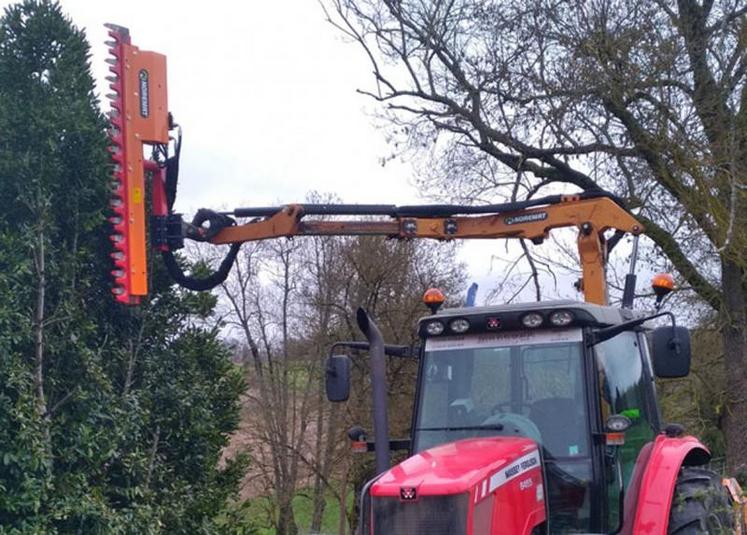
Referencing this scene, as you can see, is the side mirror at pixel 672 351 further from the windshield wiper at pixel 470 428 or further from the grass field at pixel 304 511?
the grass field at pixel 304 511

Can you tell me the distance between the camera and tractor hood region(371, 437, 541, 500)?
5473 mm

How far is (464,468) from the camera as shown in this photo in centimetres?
562

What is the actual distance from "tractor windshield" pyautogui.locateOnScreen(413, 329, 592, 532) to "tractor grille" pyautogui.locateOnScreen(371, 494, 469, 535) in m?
0.85

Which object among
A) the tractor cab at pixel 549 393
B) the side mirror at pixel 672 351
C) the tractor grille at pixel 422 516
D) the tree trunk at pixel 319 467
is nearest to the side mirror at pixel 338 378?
the tractor cab at pixel 549 393

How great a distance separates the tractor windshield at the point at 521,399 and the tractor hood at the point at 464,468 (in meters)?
0.16

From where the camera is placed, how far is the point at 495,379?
20.7ft

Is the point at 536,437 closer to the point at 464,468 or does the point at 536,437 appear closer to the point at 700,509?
the point at 464,468

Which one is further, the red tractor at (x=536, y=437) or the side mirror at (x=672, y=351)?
the side mirror at (x=672, y=351)

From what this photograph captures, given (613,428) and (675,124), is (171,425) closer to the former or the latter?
(613,428)

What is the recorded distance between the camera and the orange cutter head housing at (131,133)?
8156 millimetres

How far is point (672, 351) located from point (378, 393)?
187cm

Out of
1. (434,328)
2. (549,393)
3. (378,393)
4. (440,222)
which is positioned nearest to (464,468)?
(549,393)

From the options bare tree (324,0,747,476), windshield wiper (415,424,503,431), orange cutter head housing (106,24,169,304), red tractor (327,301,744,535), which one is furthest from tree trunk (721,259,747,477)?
orange cutter head housing (106,24,169,304)

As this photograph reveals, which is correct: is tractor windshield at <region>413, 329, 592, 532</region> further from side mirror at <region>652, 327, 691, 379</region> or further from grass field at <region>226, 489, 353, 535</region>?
grass field at <region>226, 489, 353, 535</region>
